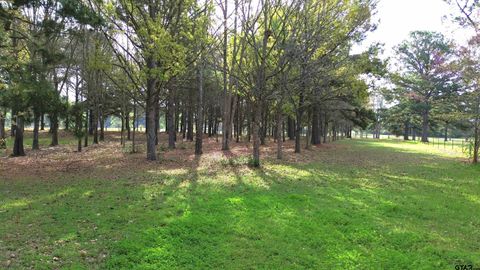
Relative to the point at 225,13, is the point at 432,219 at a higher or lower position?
lower

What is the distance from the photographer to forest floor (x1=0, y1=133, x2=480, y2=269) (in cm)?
524

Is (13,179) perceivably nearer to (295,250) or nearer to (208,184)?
(208,184)

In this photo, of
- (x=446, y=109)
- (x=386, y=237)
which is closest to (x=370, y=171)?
(x=386, y=237)

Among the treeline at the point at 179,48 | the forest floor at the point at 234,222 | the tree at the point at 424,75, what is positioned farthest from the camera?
the tree at the point at 424,75

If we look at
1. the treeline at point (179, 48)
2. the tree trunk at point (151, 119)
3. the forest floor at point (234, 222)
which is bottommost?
the forest floor at point (234, 222)

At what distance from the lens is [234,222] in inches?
269

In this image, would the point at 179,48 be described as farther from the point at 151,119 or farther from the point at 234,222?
the point at 234,222

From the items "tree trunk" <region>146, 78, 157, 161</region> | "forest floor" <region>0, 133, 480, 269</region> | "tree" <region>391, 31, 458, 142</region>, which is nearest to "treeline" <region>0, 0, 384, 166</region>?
"tree trunk" <region>146, 78, 157, 161</region>

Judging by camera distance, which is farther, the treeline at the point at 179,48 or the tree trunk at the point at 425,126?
the tree trunk at the point at 425,126

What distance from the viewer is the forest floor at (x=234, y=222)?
524cm

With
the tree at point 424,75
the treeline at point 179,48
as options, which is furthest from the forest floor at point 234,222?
the tree at point 424,75

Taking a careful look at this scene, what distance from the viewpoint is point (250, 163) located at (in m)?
14.6

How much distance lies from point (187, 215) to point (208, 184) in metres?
3.61

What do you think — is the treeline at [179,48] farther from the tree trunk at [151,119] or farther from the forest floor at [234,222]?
the forest floor at [234,222]
